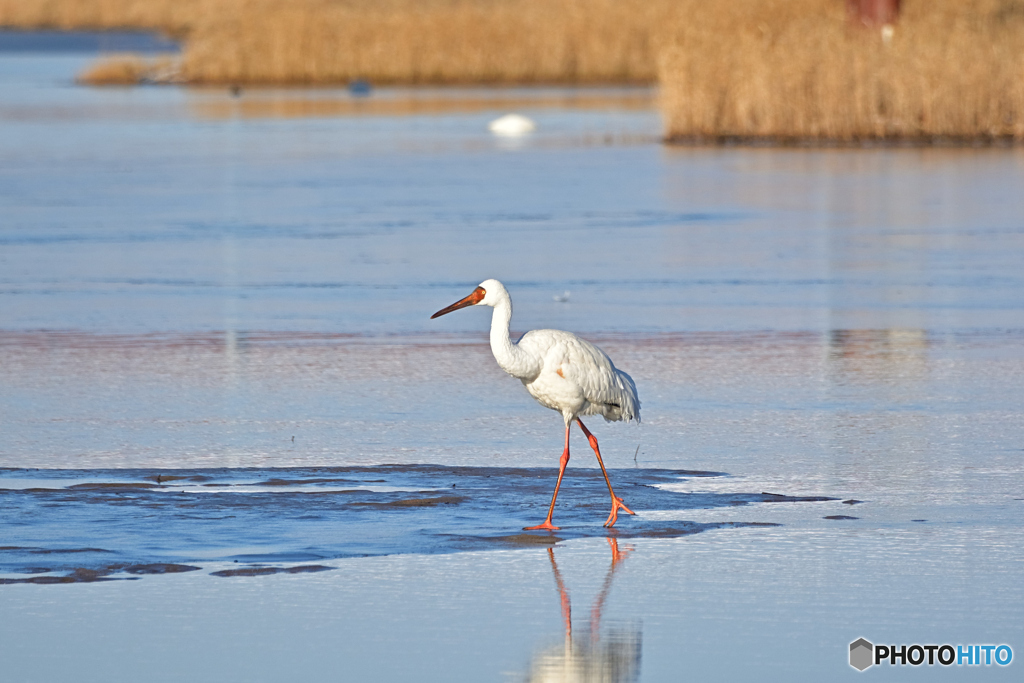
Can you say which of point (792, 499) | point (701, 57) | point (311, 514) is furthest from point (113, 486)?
point (701, 57)

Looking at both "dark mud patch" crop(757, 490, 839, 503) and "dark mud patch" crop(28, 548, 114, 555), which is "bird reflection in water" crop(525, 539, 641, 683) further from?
"dark mud patch" crop(28, 548, 114, 555)

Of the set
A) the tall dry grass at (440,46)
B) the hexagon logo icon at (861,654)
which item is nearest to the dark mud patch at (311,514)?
the hexagon logo icon at (861,654)

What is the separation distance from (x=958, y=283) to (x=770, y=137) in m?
14.1

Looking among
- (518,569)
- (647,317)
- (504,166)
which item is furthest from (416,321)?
(504,166)

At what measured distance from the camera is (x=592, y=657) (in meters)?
5.30

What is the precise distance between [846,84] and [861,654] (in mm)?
22142

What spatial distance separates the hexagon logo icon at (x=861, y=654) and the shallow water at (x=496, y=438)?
0.06 meters

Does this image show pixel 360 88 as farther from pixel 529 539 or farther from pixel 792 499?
pixel 529 539

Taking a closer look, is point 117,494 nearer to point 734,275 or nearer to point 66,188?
point 734,275

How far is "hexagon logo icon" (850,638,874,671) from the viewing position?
5203 mm

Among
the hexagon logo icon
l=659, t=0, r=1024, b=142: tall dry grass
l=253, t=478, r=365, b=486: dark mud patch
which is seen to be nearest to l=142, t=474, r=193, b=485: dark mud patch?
l=253, t=478, r=365, b=486: dark mud patch

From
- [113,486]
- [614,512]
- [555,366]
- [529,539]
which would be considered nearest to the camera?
[529,539]

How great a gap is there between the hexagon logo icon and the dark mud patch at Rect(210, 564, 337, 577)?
1837mm

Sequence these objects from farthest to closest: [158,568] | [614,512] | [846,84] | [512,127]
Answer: [512,127], [846,84], [614,512], [158,568]
